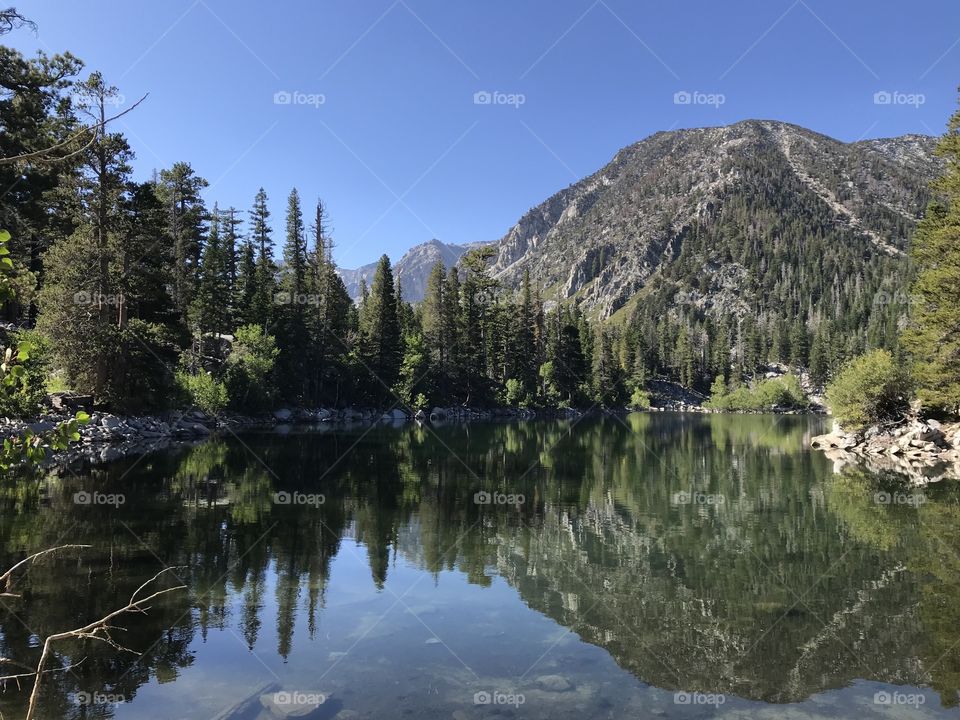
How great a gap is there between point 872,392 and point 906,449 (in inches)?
198

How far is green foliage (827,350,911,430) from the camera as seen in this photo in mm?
44312

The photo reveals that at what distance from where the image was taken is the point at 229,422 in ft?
173

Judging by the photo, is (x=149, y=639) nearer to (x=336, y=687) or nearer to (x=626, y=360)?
(x=336, y=687)

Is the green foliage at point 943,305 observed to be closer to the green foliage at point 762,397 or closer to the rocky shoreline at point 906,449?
the rocky shoreline at point 906,449

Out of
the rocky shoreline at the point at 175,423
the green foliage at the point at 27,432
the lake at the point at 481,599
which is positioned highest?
the green foliage at the point at 27,432

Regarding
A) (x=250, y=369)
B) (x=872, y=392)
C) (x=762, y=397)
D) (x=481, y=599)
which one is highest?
(x=250, y=369)

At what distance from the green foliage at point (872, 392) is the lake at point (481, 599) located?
64.5 ft

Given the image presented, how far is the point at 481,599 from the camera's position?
1341cm

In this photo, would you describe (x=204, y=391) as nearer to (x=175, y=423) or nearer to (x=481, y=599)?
(x=175, y=423)

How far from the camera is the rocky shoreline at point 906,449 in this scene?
33750mm

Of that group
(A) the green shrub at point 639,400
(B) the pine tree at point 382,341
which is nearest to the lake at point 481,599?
(B) the pine tree at point 382,341

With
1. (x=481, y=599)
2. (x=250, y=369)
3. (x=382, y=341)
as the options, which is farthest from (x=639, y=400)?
(x=481, y=599)

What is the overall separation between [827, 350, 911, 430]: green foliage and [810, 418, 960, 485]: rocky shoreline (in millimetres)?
1238

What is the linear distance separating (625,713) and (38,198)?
170 feet
